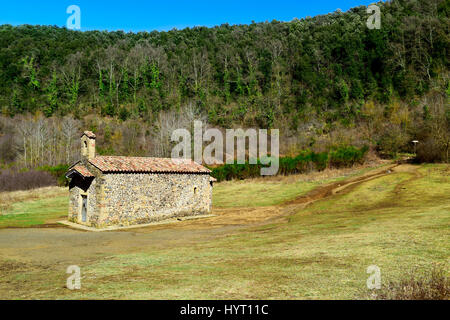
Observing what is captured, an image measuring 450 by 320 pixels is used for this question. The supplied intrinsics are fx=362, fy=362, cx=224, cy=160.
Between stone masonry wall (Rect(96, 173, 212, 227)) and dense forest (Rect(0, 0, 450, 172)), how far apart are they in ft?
94.0

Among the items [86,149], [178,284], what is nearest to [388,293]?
[178,284]

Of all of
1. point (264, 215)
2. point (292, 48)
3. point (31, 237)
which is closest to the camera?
Answer: point (31, 237)

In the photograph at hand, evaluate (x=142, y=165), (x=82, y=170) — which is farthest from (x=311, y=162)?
(x=82, y=170)

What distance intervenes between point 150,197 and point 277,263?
1758 cm

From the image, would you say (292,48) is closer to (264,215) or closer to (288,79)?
(288,79)

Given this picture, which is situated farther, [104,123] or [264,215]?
[104,123]

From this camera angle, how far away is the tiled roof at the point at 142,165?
2546 centimetres

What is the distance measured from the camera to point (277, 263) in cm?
1151

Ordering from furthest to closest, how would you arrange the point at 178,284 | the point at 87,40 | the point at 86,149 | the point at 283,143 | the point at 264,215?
the point at 87,40
the point at 283,143
the point at 264,215
the point at 86,149
the point at 178,284

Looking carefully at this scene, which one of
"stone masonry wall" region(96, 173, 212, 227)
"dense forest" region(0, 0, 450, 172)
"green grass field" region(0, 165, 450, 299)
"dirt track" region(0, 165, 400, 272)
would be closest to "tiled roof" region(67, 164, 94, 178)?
"stone masonry wall" region(96, 173, 212, 227)

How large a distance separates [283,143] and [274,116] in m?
10.9

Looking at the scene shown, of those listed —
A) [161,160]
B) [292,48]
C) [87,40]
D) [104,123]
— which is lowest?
[161,160]

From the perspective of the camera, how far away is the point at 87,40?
102m

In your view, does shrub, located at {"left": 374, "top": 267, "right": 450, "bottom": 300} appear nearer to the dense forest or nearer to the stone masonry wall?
the stone masonry wall
